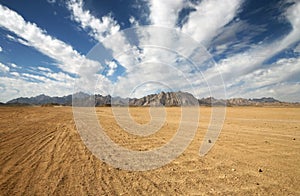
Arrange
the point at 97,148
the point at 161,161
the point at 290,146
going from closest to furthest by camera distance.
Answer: the point at 161,161
the point at 97,148
the point at 290,146

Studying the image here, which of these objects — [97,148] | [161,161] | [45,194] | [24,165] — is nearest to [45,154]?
[24,165]

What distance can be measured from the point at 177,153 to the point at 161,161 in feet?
4.29

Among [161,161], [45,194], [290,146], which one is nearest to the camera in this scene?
[45,194]

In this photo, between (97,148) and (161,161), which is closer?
(161,161)

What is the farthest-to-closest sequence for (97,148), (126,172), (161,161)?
(97,148) < (161,161) < (126,172)

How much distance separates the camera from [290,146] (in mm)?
9633

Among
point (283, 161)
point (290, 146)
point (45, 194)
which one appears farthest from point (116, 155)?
point (290, 146)

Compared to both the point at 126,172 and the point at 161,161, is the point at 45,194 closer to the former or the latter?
the point at 126,172

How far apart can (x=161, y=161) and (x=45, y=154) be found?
4295 millimetres

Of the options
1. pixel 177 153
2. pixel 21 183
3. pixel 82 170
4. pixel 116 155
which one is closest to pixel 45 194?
pixel 21 183

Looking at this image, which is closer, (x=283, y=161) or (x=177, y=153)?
(x=283, y=161)

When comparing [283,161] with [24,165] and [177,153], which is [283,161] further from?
[24,165]

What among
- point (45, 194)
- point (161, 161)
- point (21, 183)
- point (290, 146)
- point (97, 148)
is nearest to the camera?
point (45, 194)

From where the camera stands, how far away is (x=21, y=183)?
16.3ft
